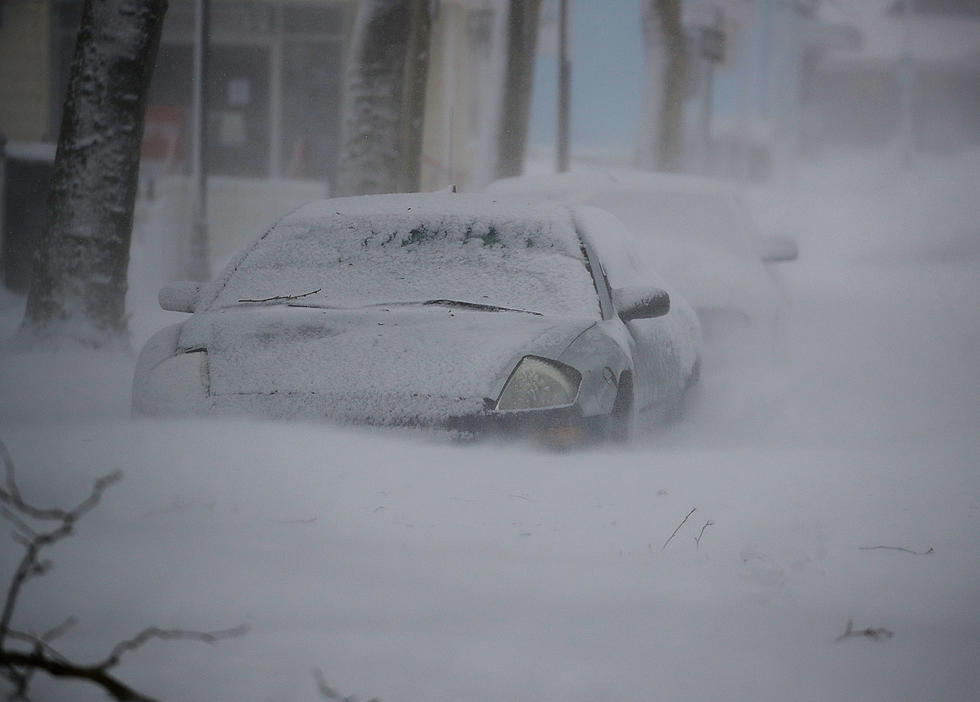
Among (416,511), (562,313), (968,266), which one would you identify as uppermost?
(562,313)

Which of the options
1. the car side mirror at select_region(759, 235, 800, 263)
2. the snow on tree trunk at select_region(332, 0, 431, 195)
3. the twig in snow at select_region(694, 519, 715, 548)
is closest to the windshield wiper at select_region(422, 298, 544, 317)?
the twig in snow at select_region(694, 519, 715, 548)

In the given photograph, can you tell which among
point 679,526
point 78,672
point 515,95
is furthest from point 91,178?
point 515,95

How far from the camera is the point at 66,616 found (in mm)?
3215

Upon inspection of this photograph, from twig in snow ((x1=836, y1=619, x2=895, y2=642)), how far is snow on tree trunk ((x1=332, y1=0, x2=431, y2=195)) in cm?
973

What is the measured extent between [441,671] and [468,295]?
2.72 metres

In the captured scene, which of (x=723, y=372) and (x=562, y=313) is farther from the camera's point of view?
(x=723, y=372)

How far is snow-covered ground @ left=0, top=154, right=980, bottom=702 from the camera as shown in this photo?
3.11 m

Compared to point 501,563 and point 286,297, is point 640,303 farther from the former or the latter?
point 501,563

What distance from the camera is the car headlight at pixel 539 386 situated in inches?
194

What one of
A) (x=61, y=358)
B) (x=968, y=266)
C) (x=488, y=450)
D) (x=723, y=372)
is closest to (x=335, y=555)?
(x=488, y=450)

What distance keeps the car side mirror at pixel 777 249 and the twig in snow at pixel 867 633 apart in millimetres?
6346

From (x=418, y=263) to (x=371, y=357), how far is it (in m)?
0.87

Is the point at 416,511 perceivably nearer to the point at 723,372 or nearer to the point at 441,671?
the point at 441,671

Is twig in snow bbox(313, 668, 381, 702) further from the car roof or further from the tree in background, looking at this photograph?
the tree in background
